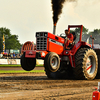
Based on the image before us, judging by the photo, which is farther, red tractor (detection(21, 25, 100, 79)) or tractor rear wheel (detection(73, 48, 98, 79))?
tractor rear wheel (detection(73, 48, 98, 79))

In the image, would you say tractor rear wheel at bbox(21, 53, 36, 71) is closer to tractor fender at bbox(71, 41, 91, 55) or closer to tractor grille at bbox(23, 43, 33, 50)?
tractor grille at bbox(23, 43, 33, 50)

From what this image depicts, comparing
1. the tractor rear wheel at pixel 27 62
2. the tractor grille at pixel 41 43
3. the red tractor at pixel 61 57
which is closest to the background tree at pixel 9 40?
the red tractor at pixel 61 57

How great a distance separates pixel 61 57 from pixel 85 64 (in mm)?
1157

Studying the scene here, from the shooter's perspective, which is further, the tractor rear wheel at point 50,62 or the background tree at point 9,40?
the background tree at point 9,40

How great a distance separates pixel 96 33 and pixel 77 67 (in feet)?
283

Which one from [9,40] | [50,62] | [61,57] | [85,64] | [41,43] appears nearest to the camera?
[50,62]

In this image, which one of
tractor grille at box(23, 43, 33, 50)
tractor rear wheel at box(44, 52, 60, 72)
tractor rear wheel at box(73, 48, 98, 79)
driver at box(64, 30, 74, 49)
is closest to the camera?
tractor rear wheel at box(44, 52, 60, 72)

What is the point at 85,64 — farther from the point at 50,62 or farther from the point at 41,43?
the point at 41,43

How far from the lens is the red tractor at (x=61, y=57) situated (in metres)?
9.02

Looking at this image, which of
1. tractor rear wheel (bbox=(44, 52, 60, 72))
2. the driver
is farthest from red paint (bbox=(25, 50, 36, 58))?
the driver

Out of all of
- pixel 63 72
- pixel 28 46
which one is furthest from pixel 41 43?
pixel 63 72

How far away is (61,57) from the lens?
405 inches

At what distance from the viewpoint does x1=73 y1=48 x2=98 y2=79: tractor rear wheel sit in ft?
32.2

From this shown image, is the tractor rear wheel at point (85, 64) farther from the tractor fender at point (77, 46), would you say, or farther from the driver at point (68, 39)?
the driver at point (68, 39)
